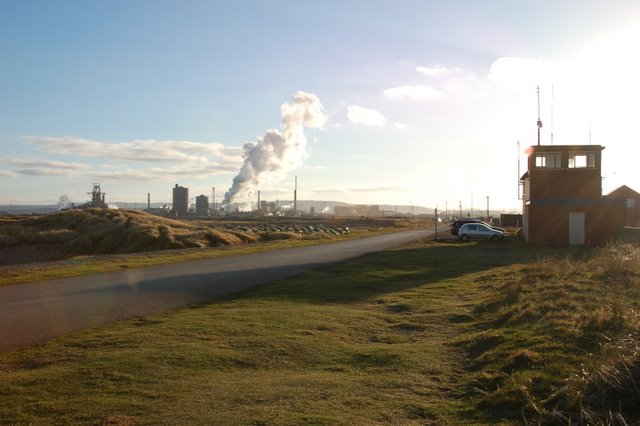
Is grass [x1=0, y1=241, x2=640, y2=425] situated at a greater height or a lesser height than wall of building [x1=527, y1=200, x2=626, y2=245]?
lesser

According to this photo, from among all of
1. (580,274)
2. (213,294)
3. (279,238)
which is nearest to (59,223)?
(279,238)

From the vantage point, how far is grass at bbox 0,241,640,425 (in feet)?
19.8

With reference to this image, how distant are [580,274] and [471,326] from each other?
6.94m

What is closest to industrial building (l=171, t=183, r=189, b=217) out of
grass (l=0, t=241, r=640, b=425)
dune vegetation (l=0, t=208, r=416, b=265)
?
dune vegetation (l=0, t=208, r=416, b=265)

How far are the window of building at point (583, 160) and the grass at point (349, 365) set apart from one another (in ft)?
76.6

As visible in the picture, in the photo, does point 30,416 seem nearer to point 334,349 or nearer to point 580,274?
point 334,349

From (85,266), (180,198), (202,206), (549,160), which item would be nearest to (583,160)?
(549,160)

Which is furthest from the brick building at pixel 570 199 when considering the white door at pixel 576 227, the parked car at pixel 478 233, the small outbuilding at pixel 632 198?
the small outbuilding at pixel 632 198

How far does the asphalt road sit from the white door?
19.2m

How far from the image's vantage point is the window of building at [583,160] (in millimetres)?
35469

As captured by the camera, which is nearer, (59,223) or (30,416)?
(30,416)

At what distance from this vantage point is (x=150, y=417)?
5848 millimetres

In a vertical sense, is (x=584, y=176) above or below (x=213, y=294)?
above

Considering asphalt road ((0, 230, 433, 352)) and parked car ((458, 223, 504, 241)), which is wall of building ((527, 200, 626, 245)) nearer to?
parked car ((458, 223, 504, 241))
